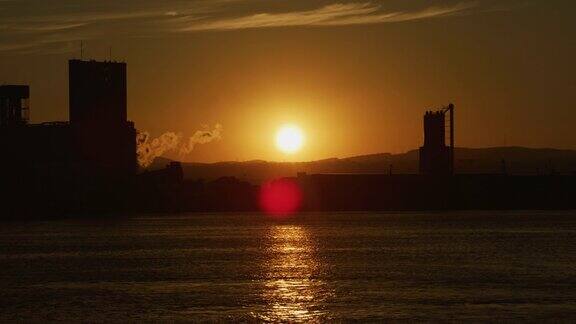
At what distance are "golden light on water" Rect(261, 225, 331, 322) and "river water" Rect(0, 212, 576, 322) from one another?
0.08 meters

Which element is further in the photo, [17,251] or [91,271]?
[17,251]

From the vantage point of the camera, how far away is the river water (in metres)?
55.4

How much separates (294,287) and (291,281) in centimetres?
457

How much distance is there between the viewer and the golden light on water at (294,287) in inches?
2153

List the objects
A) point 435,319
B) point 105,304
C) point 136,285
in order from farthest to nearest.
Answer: point 136,285 → point 105,304 → point 435,319

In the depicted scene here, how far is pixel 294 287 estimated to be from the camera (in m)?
68.8

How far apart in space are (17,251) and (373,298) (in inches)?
2443

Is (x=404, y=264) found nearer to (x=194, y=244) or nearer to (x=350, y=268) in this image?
(x=350, y=268)

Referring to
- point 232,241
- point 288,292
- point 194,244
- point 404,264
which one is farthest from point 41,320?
point 232,241

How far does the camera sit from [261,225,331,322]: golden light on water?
54.7 metres

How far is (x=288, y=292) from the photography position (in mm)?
65250

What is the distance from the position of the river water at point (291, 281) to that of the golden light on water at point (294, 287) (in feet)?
0.26

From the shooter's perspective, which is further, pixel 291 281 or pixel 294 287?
pixel 291 281

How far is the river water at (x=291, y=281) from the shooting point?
55375 millimetres
